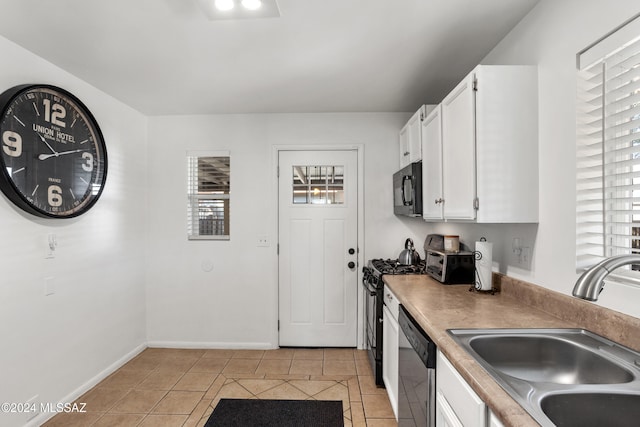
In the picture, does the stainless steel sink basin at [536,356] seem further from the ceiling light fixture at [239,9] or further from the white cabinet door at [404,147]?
the white cabinet door at [404,147]

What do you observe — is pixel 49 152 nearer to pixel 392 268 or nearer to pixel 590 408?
pixel 392 268

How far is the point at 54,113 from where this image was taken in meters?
2.30

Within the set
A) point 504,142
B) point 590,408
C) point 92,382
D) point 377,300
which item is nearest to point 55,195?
point 92,382

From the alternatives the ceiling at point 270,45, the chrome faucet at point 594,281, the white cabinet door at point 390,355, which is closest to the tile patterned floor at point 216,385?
the white cabinet door at point 390,355

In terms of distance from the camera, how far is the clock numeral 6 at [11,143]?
1.94 m

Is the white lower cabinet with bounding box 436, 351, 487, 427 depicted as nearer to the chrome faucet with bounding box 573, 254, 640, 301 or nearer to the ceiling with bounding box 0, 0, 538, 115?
the chrome faucet with bounding box 573, 254, 640, 301

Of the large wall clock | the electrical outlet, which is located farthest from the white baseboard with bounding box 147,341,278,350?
the large wall clock

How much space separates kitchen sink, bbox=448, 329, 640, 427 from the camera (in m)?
0.92

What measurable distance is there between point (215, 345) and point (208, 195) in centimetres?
159

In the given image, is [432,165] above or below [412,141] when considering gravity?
below

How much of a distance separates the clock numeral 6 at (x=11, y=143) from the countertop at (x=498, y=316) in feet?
8.12

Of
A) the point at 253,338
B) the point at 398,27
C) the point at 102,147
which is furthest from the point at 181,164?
the point at 398,27

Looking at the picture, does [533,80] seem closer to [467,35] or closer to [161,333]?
[467,35]

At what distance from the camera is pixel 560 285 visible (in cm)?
157
